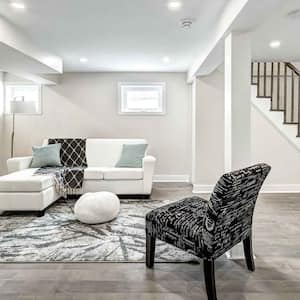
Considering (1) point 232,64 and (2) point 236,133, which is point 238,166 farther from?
(1) point 232,64

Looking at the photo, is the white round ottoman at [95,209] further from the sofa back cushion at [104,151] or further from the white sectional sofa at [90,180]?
the sofa back cushion at [104,151]

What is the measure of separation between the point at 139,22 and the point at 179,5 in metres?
0.63

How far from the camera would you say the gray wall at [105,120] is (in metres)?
6.63

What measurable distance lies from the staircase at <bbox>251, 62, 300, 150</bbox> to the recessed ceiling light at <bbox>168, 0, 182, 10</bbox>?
3094mm

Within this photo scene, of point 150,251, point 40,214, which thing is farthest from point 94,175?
point 150,251

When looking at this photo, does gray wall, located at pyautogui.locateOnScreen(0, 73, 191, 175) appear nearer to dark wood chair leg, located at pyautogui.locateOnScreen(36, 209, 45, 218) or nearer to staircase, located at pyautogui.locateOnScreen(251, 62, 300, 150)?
staircase, located at pyautogui.locateOnScreen(251, 62, 300, 150)

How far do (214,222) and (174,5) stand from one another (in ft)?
6.83

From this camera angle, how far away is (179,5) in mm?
2984

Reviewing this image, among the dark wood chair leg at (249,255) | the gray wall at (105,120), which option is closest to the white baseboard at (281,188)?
the gray wall at (105,120)

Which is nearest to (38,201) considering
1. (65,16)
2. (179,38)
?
(65,16)

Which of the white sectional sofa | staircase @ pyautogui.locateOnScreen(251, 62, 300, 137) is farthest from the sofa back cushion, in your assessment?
staircase @ pyautogui.locateOnScreen(251, 62, 300, 137)

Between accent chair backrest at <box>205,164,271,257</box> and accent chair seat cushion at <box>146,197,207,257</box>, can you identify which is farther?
accent chair seat cushion at <box>146,197,207,257</box>

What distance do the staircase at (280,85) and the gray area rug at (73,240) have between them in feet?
11.2

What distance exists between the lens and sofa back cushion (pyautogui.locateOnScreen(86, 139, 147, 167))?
5.85m
